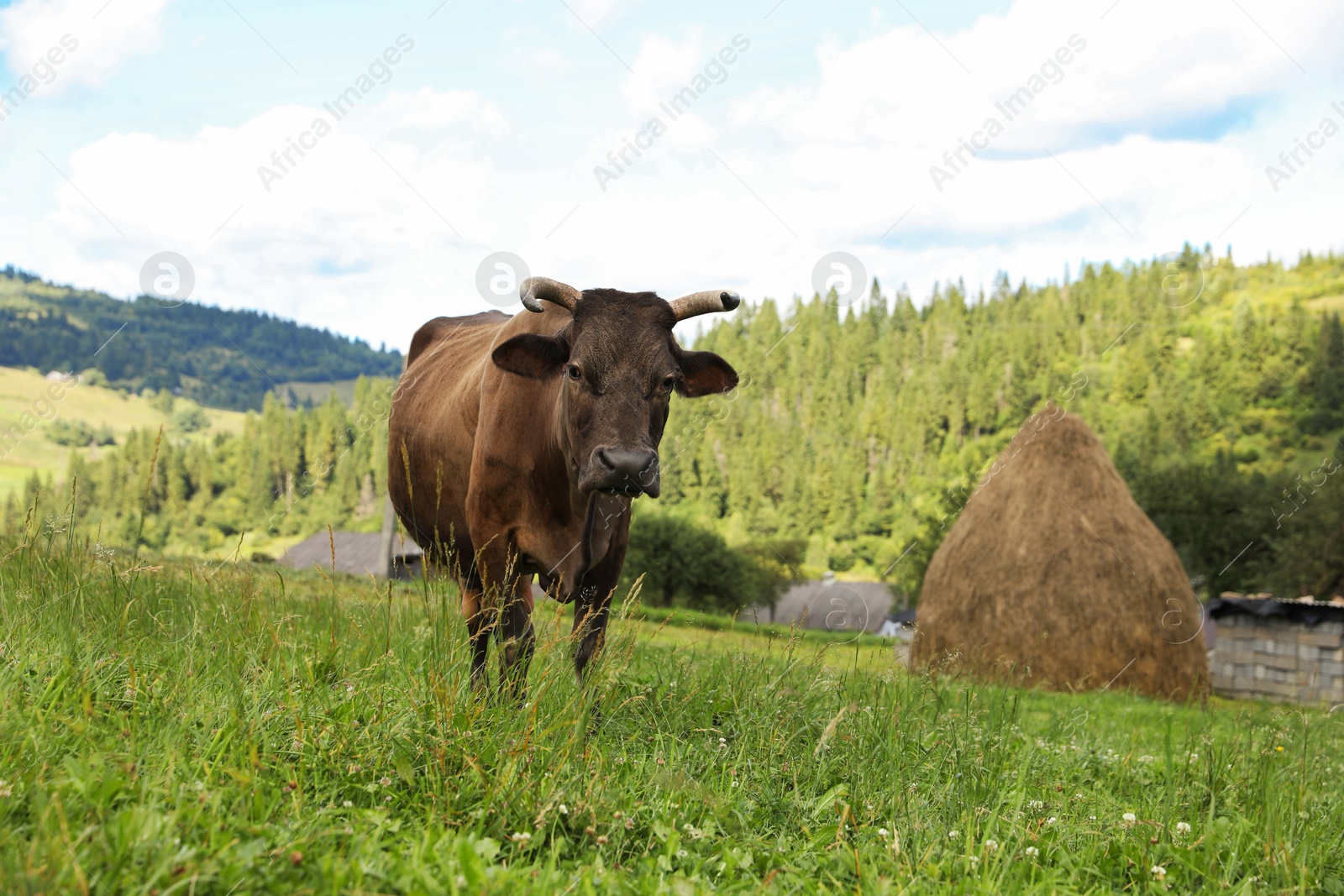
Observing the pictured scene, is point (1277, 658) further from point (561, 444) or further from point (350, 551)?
point (350, 551)

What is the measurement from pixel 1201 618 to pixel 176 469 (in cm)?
12291

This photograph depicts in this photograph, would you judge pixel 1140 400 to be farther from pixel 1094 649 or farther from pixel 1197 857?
pixel 1197 857

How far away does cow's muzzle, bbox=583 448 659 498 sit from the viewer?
4066mm

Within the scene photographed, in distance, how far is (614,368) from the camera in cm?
439

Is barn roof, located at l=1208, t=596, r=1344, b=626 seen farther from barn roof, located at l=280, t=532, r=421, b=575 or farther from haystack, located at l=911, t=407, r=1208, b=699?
barn roof, located at l=280, t=532, r=421, b=575

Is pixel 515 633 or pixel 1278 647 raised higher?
pixel 515 633

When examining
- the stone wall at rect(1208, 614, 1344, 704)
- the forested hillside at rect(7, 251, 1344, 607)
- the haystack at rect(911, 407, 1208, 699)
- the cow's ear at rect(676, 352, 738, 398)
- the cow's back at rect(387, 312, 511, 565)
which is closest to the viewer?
the cow's ear at rect(676, 352, 738, 398)

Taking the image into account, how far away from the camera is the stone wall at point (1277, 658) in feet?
69.9

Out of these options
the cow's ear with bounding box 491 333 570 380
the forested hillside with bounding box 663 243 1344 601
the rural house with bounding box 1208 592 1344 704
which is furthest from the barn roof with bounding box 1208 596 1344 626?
the forested hillside with bounding box 663 243 1344 601

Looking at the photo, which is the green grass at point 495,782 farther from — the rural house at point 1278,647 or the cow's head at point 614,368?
the rural house at point 1278,647

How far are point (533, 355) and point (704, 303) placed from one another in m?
0.90

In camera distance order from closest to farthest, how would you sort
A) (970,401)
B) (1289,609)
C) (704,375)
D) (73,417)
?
(704,375), (1289,609), (970,401), (73,417)

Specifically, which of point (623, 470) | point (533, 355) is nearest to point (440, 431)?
point (533, 355)

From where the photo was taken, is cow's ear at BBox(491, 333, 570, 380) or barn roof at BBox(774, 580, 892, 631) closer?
cow's ear at BBox(491, 333, 570, 380)
